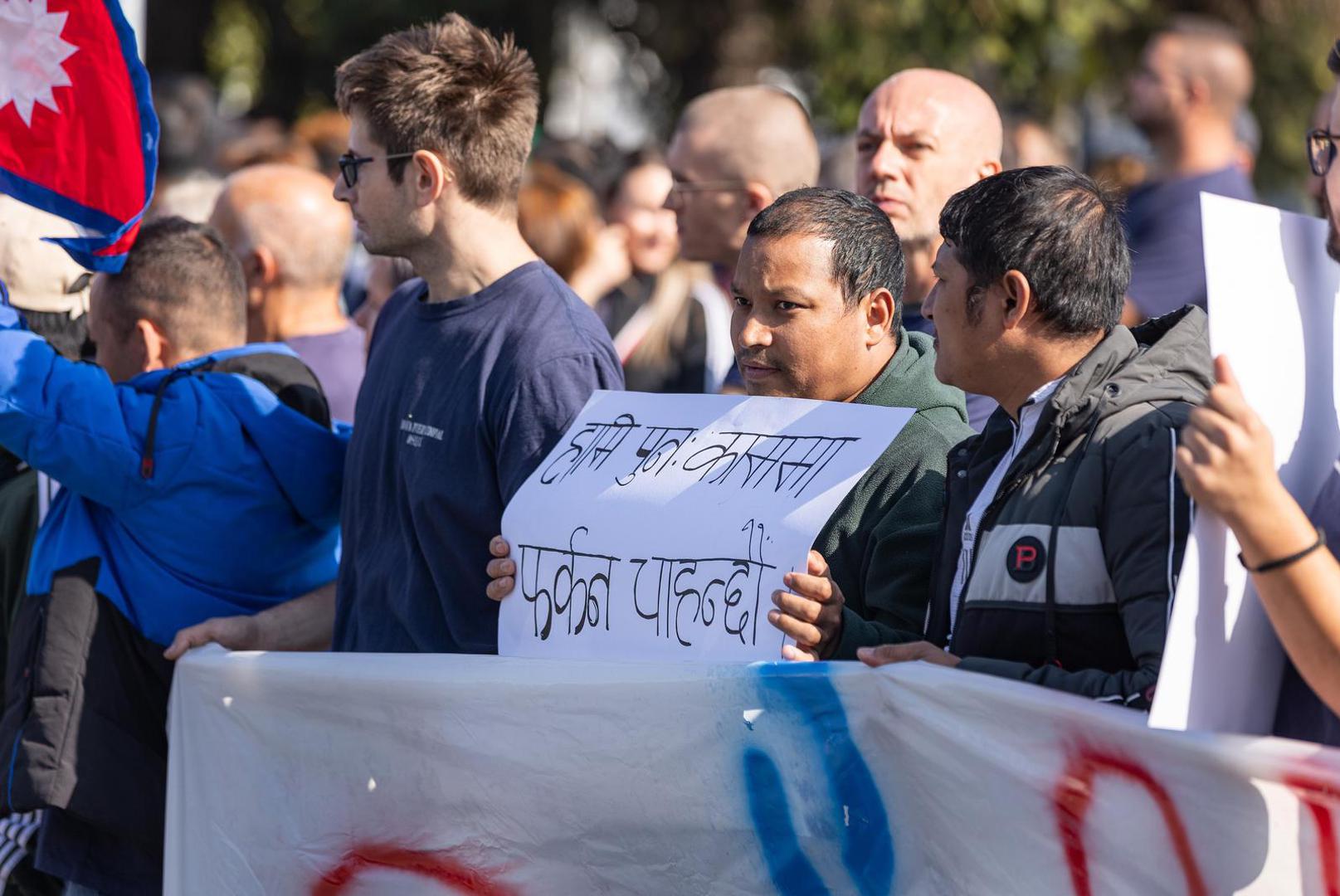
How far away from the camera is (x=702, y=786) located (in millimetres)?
2867

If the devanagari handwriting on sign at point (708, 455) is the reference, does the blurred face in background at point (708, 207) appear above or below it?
above

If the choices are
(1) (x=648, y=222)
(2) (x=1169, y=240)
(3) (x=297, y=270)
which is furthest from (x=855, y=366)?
(1) (x=648, y=222)

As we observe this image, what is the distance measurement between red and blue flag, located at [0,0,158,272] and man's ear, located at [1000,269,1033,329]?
2.04 metres

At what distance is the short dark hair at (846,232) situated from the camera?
10.4 ft

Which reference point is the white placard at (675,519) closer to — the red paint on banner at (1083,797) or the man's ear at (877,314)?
the man's ear at (877,314)

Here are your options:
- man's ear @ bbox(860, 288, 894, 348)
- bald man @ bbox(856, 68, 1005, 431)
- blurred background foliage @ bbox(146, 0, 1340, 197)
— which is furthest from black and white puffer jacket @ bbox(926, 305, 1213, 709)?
blurred background foliage @ bbox(146, 0, 1340, 197)

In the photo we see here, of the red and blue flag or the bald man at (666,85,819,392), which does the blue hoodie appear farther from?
the bald man at (666,85,819,392)

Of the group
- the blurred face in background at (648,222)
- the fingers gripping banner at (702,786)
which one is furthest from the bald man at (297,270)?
the blurred face in background at (648,222)

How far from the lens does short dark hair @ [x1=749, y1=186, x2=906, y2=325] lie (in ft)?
10.4

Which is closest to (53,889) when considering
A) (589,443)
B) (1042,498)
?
(589,443)

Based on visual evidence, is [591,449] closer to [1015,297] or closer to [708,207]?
[1015,297]

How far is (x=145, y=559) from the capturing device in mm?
3715

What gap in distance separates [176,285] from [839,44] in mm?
8297

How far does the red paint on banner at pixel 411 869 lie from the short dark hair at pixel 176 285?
1285mm
